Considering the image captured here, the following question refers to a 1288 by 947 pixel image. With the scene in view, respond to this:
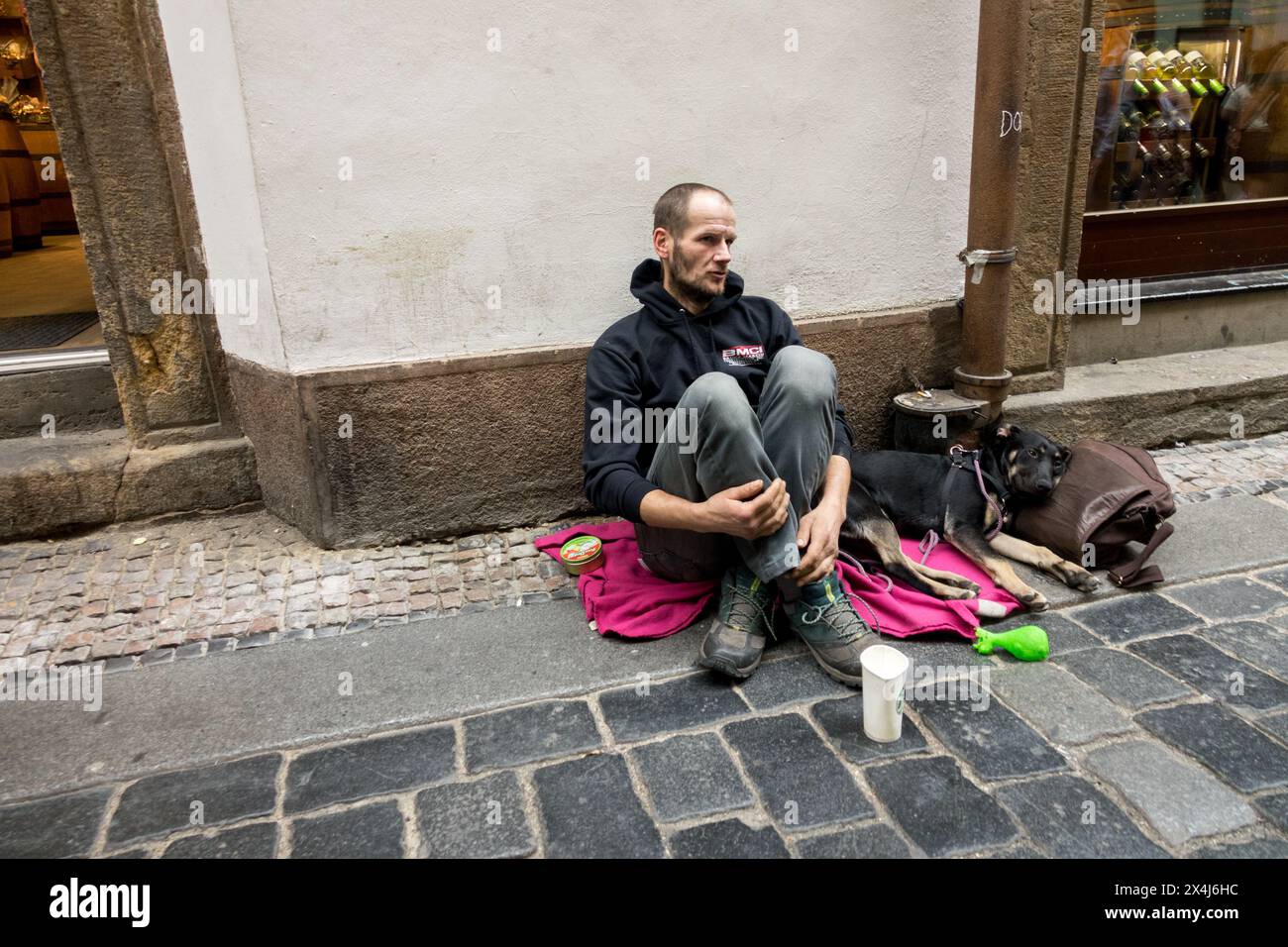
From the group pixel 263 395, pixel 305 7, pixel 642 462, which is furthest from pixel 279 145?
pixel 642 462

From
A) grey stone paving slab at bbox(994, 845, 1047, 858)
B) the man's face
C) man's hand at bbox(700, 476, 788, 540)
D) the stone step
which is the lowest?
grey stone paving slab at bbox(994, 845, 1047, 858)

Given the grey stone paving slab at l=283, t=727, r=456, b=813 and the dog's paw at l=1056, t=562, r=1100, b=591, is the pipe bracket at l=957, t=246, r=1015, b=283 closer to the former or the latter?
the dog's paw at l=1056, t=562, r=1100, b=591

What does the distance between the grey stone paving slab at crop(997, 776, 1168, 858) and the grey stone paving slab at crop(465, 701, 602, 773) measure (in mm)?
1143

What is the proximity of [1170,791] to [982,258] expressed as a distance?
239 cm

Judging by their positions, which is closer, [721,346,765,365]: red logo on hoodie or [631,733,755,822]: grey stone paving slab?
[631,733,755,822]: grey stone paving slab

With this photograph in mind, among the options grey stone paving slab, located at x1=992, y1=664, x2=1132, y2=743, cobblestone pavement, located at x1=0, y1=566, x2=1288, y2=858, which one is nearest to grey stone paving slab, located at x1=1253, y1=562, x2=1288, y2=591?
cobblestone pavement, located at x1=0, y1=566, x2=1288, y2=858

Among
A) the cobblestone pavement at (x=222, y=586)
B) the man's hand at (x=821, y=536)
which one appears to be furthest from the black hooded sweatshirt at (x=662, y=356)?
the cobblestone pavement at (x=222, y=586)

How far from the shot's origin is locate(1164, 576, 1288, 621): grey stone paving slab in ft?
9.91

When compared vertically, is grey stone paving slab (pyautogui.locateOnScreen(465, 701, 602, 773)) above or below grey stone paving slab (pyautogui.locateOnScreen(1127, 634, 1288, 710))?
above

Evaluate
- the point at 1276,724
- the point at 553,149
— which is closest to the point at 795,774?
the point at 1276,724

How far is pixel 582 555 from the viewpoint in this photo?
3359mm

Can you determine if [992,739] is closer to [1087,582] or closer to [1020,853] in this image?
[1020,853]

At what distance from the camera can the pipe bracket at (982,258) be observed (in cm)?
377

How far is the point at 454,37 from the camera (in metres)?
3.20
